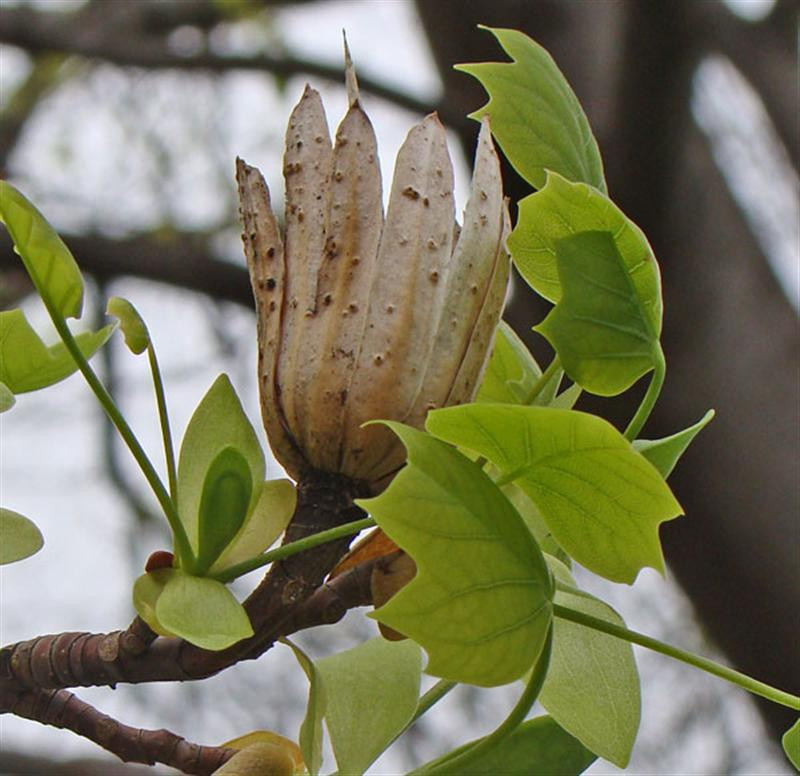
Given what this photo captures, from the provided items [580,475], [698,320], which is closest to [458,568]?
[580,475]

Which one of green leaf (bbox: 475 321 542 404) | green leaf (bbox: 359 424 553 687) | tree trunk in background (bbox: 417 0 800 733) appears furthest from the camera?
tree trunk in background (bbox: 417 0 800 733)

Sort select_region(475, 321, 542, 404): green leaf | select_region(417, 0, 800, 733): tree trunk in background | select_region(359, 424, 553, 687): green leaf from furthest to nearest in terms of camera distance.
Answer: select_region(417, 0, 800, 733): tree trunk in background
select_region(475, 321, 542, 404): green leaf
select_region(359, 424, 553, 687): green leaf

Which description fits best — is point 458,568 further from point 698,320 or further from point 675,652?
point 698,320

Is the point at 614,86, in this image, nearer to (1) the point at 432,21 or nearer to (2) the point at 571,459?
(1) the point at 432,21

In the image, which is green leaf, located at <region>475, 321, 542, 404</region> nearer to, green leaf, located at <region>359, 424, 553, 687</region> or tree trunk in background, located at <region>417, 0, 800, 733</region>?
green leaf, located at <region>359, 424, 553, 687</region>

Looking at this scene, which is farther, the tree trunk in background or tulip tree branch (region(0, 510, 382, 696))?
the tree trunk in background

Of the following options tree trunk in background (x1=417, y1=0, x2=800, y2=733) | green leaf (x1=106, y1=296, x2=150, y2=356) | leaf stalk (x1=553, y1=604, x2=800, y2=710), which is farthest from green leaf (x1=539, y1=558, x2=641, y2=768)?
tree trunk in background (x1=417, y1=0, x2=800, y2=733)
